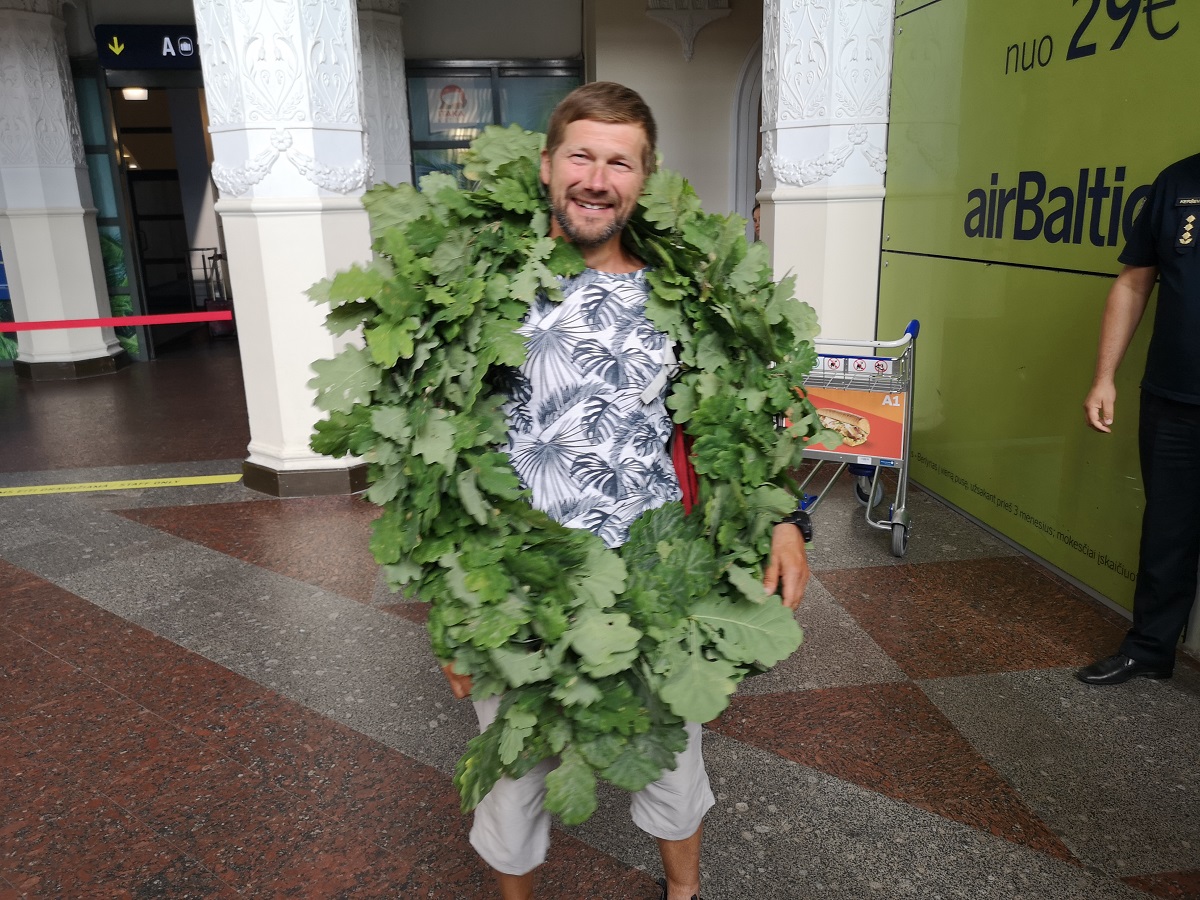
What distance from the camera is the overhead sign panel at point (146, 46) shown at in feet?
34.3

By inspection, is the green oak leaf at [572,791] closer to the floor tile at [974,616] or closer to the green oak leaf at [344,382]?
the green oak leaf at [344,382]

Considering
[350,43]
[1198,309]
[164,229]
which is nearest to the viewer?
[1198,309]

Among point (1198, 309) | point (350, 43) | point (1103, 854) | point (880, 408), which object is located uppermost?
point (350, 43)

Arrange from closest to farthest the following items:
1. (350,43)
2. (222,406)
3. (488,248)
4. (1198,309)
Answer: (488,248), (1198,309), (350,43), (222,406)

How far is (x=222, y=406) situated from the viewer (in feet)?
29.0

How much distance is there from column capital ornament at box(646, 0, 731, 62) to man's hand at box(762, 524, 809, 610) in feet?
28.3

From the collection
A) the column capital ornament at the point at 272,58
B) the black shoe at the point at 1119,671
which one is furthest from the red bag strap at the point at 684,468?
the column capital ornament at the point at 272,58

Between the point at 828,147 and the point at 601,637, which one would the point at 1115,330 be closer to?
the point at 601,637

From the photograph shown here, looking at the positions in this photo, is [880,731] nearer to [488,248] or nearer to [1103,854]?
[1103,854]

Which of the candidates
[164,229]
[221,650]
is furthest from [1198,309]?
[164,229]

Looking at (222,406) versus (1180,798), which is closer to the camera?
(1180,798)

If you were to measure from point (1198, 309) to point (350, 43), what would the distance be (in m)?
4.82

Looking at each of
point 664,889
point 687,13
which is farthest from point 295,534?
point 687,13

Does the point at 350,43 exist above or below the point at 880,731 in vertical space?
above
